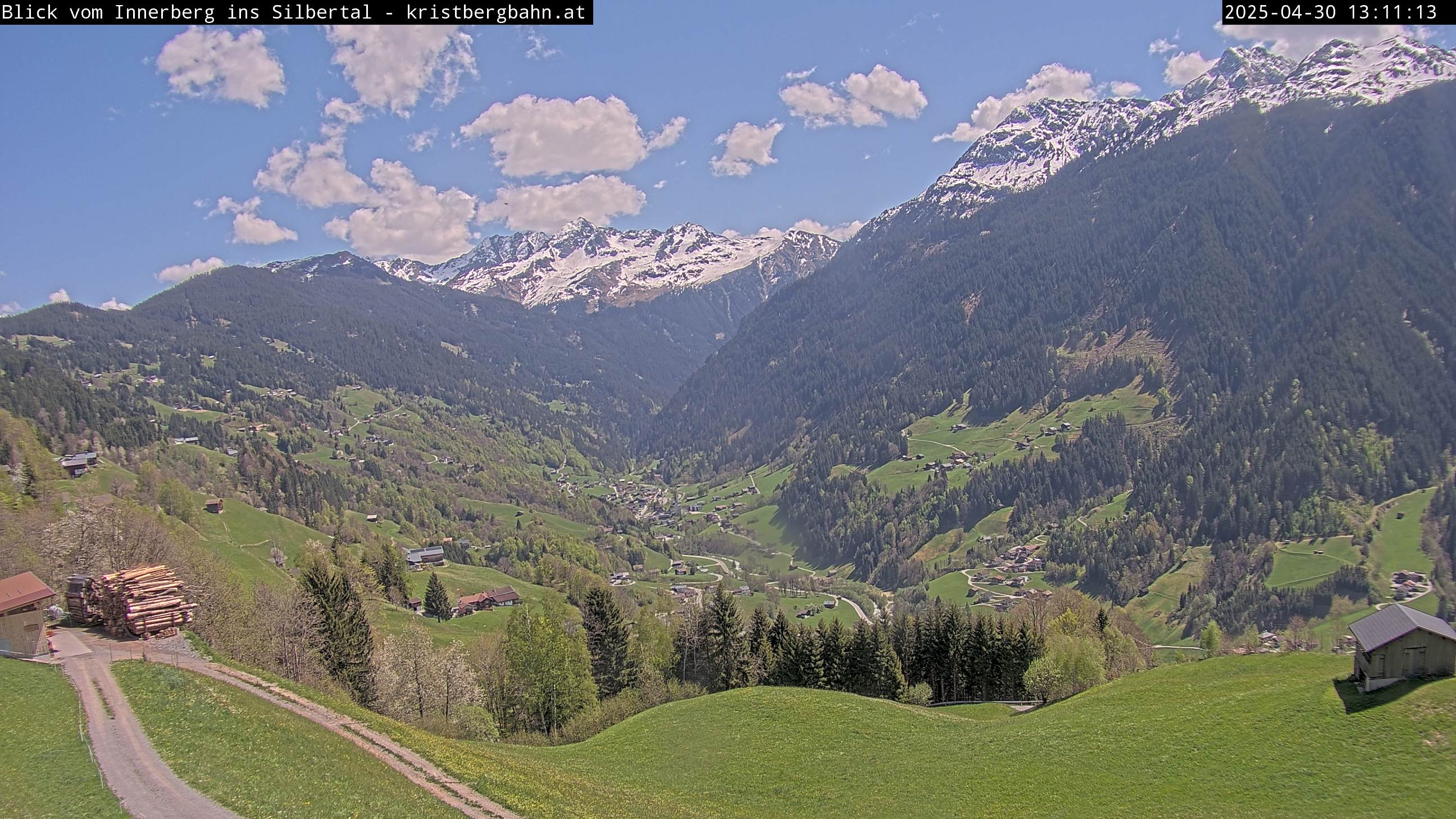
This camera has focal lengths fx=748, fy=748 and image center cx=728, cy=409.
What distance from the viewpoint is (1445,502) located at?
19525cm

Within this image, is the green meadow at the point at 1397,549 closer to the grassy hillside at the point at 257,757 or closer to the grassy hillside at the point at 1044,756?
the grassy hillside at the point at 1044,756

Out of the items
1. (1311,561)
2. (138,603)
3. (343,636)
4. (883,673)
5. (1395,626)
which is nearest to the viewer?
(1395,626)

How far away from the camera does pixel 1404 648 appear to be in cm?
3497

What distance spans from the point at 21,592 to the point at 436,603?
3641 inches

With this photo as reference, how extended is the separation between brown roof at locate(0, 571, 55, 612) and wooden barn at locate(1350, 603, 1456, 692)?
217ft

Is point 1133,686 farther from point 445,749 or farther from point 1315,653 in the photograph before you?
point 445,749

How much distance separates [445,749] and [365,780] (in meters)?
8.34

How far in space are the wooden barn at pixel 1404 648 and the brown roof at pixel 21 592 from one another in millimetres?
66089

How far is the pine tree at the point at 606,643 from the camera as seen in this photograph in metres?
79.8

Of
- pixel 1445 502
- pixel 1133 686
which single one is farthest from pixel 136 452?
pixel 1445 502

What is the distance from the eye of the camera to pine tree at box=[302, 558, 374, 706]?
199 ft

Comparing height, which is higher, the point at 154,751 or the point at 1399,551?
the point at 154,751

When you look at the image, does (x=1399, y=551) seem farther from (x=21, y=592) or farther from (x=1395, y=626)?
(x=21, y=592)

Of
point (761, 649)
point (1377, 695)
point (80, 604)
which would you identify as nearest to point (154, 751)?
point (80, 604)
